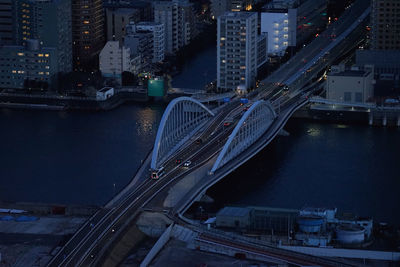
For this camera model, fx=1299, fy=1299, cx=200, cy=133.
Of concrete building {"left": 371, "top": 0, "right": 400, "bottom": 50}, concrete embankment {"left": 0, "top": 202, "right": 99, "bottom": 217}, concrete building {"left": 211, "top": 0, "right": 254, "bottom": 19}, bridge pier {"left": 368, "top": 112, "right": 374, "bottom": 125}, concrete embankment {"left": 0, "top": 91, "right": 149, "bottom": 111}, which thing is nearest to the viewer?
concrete embankment {"left": 0, "top": 202, "right": 99, "bottom": 217}

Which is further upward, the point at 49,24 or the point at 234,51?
the point at 49,24

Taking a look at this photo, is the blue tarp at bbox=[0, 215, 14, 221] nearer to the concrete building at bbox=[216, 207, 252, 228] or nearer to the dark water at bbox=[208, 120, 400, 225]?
the concrete building at bbox=[216, 207, 252, 228]

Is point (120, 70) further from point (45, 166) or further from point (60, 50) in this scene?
point (45, 166)

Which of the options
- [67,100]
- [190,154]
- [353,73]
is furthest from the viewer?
[67,100]

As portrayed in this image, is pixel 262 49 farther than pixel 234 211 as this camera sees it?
Yes

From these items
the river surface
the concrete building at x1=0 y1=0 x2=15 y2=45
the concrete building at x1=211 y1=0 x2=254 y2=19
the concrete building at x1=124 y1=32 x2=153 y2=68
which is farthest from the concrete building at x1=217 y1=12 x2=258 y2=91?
the concrete building at x1=211 y1=0 x2=254 y2=19

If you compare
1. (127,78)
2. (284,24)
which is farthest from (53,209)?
(284,24)

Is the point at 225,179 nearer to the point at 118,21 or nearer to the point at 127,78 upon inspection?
the point at 127,78
